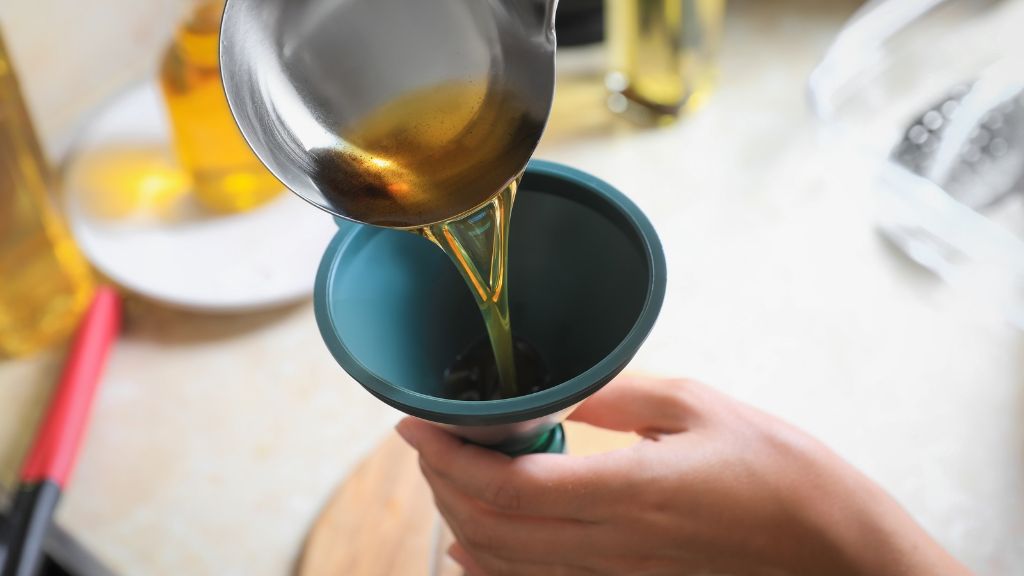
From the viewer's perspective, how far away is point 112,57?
87 centimetres

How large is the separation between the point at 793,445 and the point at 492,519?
0.16 m

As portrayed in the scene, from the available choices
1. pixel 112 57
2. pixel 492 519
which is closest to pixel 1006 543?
pixel 492 519

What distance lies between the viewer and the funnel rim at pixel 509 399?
1.32ft

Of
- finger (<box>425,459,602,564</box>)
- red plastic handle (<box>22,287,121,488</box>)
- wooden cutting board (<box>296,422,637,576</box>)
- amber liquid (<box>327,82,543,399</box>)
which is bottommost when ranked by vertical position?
red plastic handle (<box>22,287,121,488</box>)

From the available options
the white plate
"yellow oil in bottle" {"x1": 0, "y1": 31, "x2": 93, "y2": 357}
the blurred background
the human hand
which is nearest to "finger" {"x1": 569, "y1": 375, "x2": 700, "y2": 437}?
the human hand

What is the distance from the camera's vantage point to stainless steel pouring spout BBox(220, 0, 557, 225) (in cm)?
41

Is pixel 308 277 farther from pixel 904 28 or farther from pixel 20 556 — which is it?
pixel 904 28

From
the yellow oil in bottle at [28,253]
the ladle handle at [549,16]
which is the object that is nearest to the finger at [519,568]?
the ladle handle at [549,16]

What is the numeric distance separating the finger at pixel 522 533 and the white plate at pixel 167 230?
0.27 metres

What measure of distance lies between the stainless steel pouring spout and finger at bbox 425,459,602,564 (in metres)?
0.17

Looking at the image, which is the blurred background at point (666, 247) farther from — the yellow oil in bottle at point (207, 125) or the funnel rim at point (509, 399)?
the funnel rim at point (509, 399)

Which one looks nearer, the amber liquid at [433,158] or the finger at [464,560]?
the amber liquid at [433,158]

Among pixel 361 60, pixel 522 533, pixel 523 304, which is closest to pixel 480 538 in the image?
pixel 522 533

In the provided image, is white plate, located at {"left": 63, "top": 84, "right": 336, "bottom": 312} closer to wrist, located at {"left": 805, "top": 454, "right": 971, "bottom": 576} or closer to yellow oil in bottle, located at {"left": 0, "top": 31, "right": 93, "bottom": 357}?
yellow oil in bottle, located at {"left": 0, "top": 31, "right": 93, "bottom": 357}
